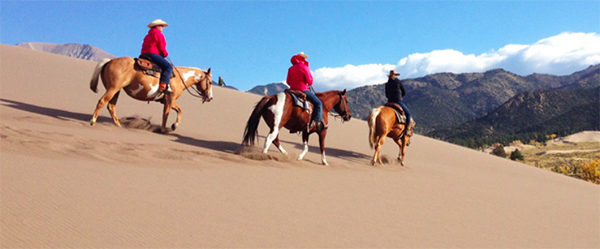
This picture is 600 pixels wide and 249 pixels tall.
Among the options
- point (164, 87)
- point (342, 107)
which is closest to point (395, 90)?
point (342, 107)

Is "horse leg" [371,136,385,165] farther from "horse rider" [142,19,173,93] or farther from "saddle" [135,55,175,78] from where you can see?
"saddle" [135,55,175,78]

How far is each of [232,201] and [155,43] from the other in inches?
230

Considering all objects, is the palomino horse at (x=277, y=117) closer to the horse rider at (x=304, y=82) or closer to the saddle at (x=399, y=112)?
the horse rider at (x=304, y=82)

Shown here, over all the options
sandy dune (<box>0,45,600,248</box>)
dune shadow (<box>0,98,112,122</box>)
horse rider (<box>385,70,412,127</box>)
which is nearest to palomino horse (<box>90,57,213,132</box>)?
sandy dune (<box>0,45,600,248</box>)

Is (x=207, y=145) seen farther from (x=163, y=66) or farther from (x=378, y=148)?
A: (x=378, y=148)

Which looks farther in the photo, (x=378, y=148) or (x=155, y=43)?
(x=378, y=148)

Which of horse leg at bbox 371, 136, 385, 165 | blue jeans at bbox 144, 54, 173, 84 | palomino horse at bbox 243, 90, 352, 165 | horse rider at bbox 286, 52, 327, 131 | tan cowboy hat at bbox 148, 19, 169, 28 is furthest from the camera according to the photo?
horse leg at bbox 371, 136, 385, 165

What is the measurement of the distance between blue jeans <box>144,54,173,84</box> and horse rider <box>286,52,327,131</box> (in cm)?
295

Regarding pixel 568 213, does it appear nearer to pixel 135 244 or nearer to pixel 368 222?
pixel 368 222

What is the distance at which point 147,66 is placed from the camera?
9.28 m

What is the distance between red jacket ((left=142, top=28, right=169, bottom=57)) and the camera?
9.35 metres

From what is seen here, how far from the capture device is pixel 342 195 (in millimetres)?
Answer: 6156

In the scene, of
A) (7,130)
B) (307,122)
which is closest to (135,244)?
(7,130)

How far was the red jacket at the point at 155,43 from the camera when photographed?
9353mm
